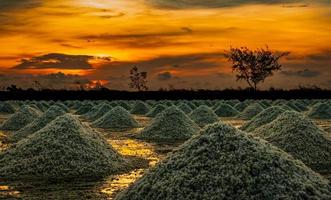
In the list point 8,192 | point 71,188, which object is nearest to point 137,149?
point 71,188

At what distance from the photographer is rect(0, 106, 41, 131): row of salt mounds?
82.3 feet

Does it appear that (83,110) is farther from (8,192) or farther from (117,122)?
(8,192)

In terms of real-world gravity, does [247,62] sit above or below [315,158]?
above

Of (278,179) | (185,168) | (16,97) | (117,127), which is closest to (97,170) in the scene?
(185,168)

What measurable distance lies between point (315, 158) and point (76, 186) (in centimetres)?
623

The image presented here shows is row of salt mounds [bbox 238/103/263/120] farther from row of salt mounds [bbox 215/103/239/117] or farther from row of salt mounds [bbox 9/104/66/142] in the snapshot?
row of salt mounds [bbox 9/104/66/142]

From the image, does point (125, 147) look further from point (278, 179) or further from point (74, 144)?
point (278, 179)

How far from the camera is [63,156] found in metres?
12.3

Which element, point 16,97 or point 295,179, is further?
point 16,97

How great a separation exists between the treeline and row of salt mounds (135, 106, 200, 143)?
40.2m

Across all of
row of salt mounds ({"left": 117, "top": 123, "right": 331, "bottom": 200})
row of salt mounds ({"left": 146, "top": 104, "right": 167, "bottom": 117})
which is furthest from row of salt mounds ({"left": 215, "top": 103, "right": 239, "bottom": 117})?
row of salt mounds ({"left": 117, "top": 123, "right": 331, "bottom": 200})

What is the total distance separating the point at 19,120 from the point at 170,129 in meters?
8.73

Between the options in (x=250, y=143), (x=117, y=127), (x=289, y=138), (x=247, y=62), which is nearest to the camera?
(x=250, y=143)

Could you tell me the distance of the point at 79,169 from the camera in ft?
39.0
